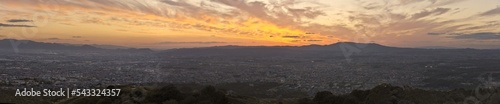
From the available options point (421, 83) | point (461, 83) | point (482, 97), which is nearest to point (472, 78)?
point (461, 83)

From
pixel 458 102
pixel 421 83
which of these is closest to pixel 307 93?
pixel 421 83

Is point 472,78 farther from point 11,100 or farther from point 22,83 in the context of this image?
point 11,100

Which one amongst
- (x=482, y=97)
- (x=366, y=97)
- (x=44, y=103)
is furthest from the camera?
(x=482, y=97)

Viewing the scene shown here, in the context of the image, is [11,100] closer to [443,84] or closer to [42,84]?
[42,84]

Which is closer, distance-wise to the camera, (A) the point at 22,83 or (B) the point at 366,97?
(B) the point at 366,97

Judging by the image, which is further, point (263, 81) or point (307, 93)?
point (263, 81)

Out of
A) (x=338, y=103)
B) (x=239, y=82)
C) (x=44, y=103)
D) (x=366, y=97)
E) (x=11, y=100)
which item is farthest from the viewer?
(x=239, y=82)

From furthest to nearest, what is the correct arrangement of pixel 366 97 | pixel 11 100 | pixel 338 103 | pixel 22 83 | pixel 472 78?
pixel 472 78 < pixel 22 83 < pixel 366 97 < pixel 338 103 < pixel 11 100

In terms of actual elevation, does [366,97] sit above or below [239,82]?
above

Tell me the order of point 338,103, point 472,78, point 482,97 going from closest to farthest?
point 338,103 < point 482,97 < point 472,78

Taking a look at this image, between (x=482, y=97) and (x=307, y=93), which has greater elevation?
(x=482, y=97)
